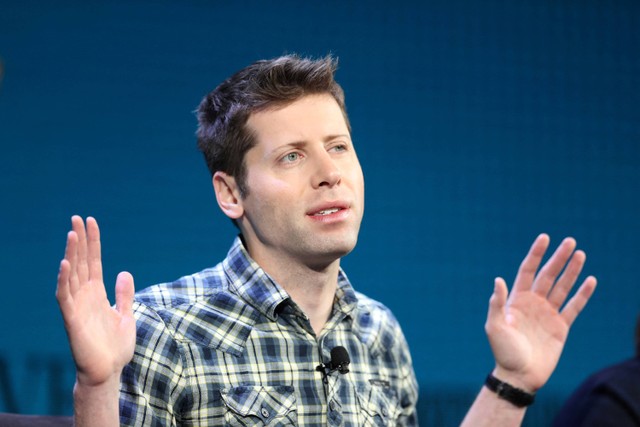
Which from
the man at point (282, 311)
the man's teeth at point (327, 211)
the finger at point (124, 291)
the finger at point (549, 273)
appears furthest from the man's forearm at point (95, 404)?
the finger at point (549, 273)

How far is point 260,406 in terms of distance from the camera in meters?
1.99

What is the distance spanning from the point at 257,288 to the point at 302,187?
255 mm

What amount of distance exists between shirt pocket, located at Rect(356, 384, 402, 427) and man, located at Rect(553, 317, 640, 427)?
0.69 metres

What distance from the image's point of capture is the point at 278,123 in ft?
7.04

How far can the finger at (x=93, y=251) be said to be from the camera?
167cm

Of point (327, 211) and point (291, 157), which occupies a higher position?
point (291, 157)

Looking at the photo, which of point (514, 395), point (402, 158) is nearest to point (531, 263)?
point (514, 395)

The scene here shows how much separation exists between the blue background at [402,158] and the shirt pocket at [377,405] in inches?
33.9

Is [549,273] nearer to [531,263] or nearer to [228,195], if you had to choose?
[531,263]

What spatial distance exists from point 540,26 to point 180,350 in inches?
85.5

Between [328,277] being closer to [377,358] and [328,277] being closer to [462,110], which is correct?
[377,358]

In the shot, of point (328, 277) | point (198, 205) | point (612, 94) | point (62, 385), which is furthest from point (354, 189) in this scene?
point (612, 94)

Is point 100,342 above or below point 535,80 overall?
below

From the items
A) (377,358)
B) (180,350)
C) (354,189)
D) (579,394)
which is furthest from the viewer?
(377,358)
